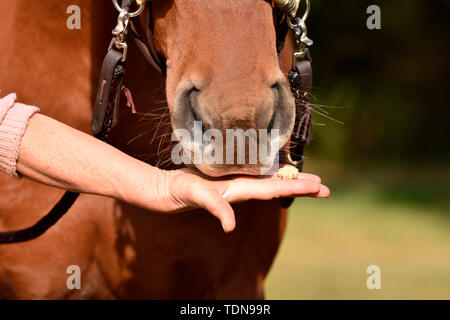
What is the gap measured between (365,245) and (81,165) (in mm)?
4434

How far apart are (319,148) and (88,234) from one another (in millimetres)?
7252

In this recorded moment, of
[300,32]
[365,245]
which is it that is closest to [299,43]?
[300,32]

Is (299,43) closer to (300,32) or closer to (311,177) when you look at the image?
(300,32)

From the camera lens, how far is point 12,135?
152 cm

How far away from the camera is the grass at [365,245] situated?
14.0 feet

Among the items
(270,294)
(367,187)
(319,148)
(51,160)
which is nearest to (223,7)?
(51,160)

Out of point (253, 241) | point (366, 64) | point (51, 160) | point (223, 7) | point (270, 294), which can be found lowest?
point (270, 294)

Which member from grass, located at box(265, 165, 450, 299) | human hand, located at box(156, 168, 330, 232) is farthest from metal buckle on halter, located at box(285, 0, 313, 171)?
grass, located at box(265, 165, 450, 299)

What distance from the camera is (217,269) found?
219 centimetres

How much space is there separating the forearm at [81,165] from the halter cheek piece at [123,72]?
9.5 inches

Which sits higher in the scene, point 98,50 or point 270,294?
point 98,50

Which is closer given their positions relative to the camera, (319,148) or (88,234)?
(88,234)

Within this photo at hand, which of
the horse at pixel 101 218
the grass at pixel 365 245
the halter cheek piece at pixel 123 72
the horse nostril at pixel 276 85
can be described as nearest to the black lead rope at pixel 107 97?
the halter cheek piece at pixel 123 72

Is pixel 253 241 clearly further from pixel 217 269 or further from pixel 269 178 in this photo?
pixel 269 178
